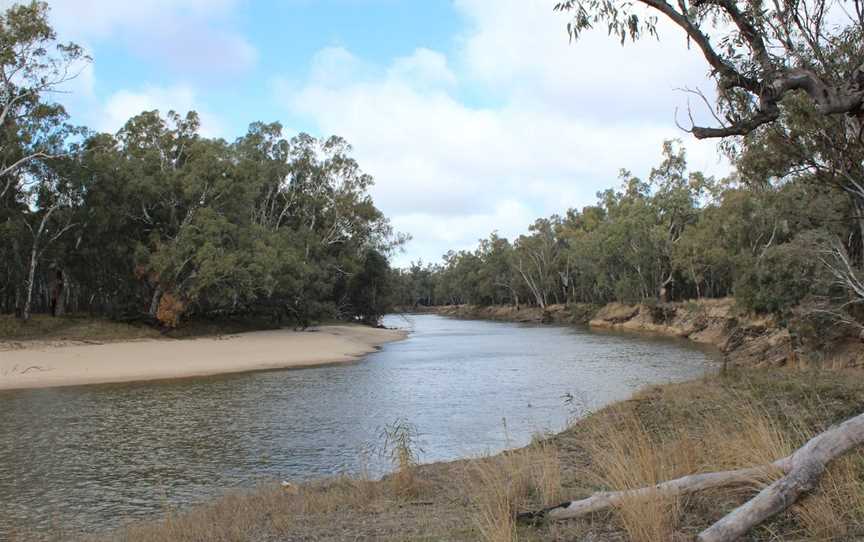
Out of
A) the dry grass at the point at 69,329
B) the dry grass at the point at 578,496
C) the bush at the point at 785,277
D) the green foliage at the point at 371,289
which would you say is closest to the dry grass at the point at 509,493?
the dry grass at the point at 578,496

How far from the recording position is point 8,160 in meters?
34.6

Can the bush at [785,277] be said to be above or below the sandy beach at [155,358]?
above

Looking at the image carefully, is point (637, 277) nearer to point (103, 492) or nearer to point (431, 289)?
point (103, 492)

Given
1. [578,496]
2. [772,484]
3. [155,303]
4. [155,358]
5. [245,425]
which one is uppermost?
[155,303]

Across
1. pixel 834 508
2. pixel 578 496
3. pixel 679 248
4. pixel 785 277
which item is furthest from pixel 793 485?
pixel 679 248

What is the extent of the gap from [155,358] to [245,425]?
57.2 ft

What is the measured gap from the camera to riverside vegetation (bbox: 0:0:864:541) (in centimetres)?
657

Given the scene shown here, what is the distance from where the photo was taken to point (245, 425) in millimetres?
17484

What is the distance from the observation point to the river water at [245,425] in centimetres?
1146

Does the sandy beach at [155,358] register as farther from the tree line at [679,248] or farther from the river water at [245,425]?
the tree line at [679,248]

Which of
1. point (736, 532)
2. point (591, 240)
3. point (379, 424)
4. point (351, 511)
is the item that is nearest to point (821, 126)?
point (736, 532)

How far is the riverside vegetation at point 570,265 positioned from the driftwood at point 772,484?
0.12 ft

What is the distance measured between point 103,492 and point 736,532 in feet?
35.5

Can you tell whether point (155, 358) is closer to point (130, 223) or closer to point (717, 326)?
point (130, 223)
